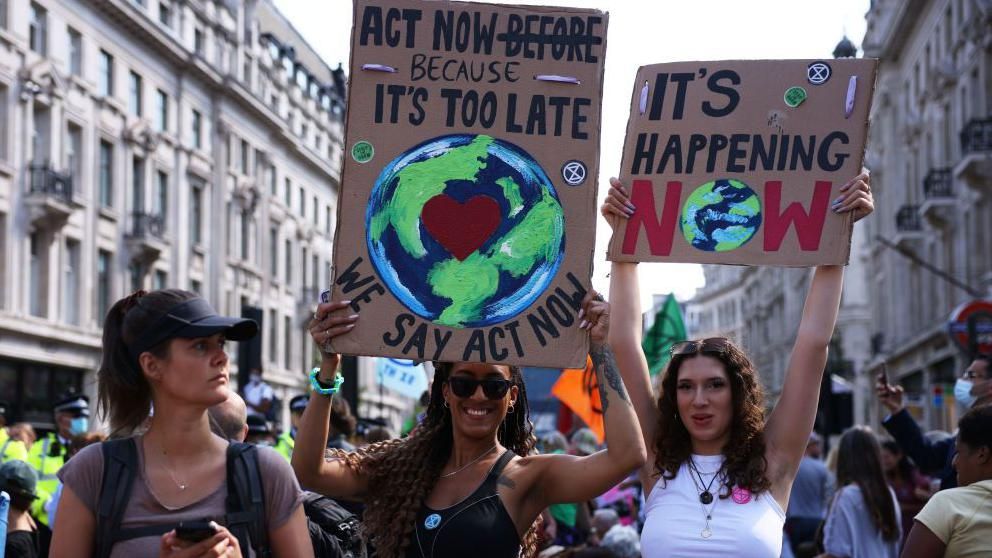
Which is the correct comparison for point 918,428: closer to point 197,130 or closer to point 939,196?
point 939,196

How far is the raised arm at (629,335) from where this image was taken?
4715 millimetres

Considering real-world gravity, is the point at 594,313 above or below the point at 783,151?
below

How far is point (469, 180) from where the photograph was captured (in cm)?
454

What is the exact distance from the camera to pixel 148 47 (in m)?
39.6

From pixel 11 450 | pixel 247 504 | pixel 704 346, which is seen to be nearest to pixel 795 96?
pixel 704 346

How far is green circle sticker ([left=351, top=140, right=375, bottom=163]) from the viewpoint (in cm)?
452

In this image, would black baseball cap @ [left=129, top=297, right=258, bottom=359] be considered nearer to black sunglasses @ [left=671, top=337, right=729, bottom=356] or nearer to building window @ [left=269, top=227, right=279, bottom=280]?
black sunglasses @ [left=671, top=337, right=729, bottom=356]

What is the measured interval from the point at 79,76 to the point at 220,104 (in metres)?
11.5

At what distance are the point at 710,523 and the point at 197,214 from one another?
41.9 m

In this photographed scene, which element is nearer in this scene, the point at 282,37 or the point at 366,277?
the point at 366,277

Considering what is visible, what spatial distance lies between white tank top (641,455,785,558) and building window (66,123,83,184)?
106 ft

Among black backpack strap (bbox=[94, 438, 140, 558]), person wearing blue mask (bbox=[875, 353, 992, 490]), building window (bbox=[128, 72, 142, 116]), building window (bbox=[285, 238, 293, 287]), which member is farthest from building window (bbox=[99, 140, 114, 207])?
black backpack strap (bbox=[94, 438, 140, 558])

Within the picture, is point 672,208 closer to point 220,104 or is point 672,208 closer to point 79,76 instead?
point 79,76

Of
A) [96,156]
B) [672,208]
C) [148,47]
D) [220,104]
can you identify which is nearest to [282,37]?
[220,104]
